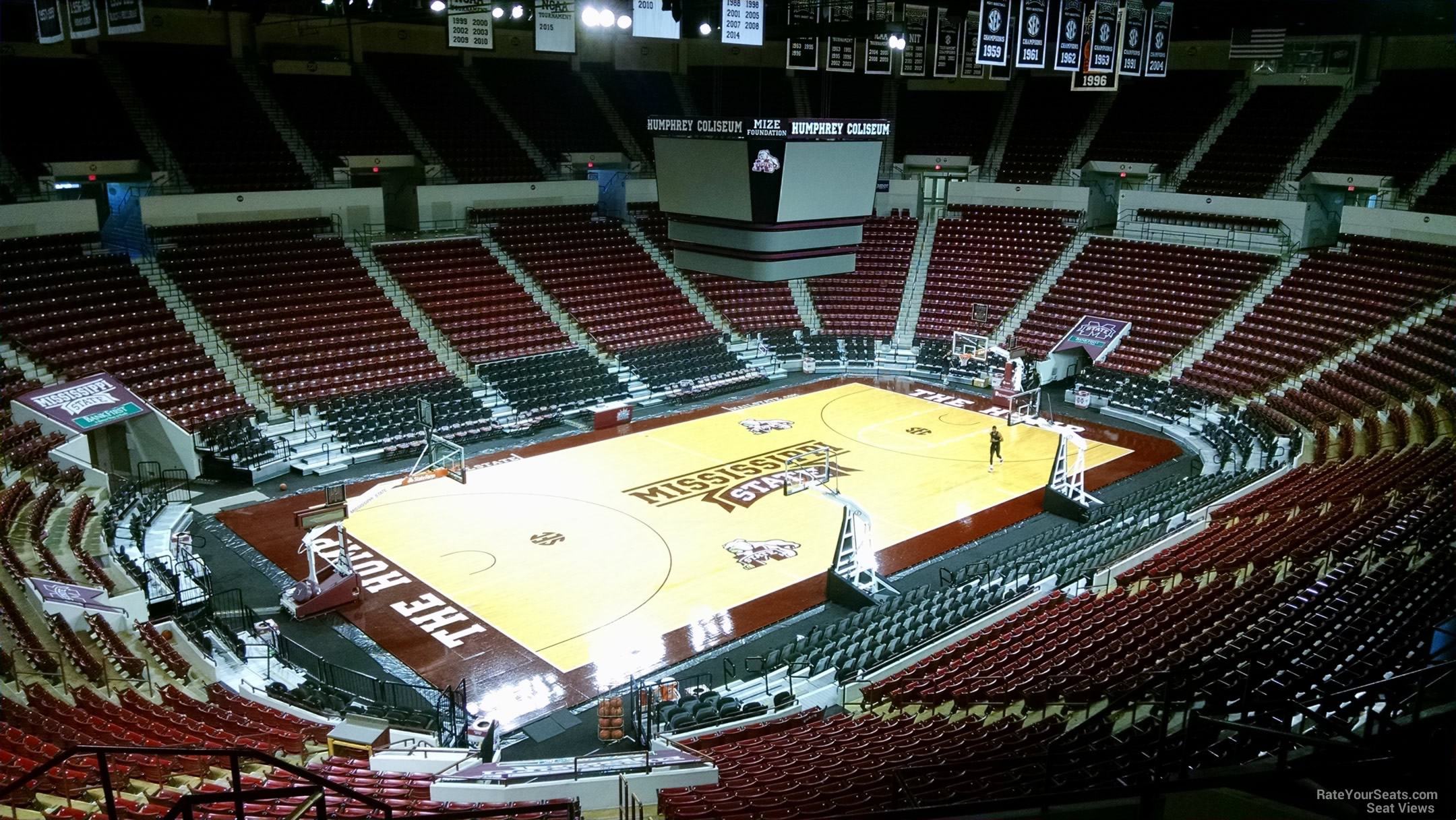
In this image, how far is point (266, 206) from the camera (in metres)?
32.1

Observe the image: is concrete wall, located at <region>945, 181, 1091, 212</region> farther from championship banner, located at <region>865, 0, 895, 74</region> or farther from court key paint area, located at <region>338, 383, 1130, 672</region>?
championship banner, located at <region>865, 0, 895, 74</region>

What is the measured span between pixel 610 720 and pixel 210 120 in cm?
2794

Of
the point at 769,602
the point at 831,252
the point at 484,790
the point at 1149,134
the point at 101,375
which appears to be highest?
the point at 1149,134

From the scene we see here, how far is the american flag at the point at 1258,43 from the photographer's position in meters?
34.4

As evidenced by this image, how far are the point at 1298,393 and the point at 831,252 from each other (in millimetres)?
14587

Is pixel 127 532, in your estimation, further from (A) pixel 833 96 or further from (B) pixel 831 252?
(A) pixel 833 96

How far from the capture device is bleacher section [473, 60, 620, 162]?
39.9m

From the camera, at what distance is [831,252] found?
786 inches

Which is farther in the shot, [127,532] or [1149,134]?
[1149,134]

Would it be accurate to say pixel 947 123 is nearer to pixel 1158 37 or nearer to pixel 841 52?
pixel 841 52

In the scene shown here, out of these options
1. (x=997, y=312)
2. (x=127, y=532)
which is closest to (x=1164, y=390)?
(x=997, y=312)

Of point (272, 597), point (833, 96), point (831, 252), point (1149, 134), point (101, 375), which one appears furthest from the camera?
point (833, 96)

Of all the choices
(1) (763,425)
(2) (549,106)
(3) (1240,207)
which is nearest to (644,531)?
(1) (763,425)

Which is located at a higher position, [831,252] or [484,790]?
[831,252]
